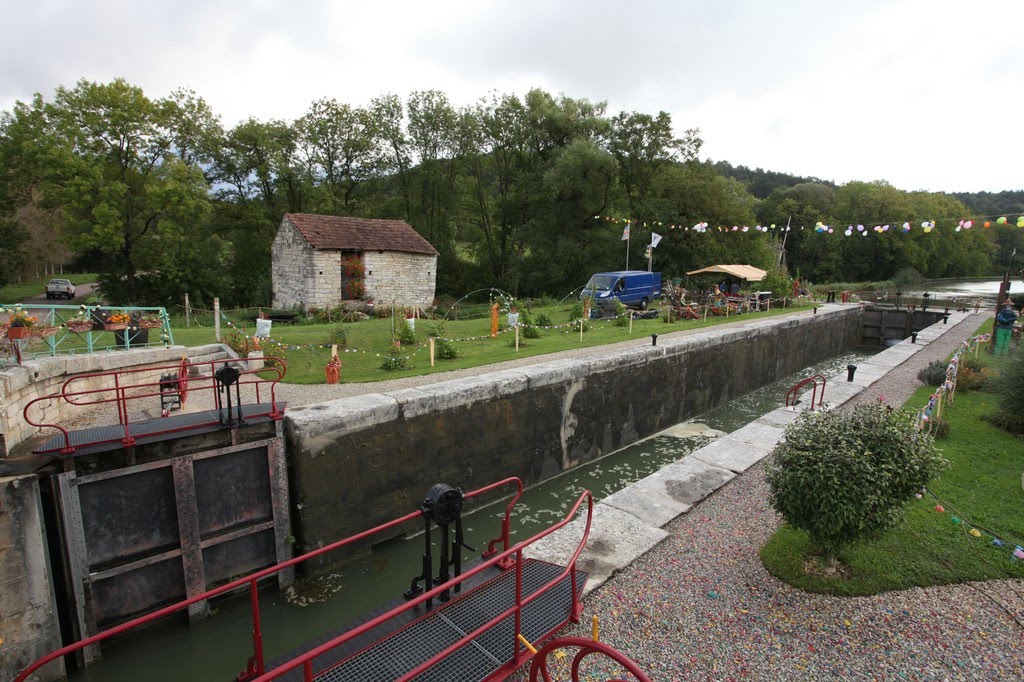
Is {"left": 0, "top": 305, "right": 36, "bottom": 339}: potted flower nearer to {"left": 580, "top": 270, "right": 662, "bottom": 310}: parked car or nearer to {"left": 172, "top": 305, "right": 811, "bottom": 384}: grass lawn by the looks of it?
{"left": 172, "top": 305, "right": 811, "bottom": 384}: grass lawn

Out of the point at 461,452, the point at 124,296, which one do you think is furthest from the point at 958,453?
the point at 124,296

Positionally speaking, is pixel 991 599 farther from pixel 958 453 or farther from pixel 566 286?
pixel 566 286

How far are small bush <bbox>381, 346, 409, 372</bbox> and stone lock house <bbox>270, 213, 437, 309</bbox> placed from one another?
10129 millimetres

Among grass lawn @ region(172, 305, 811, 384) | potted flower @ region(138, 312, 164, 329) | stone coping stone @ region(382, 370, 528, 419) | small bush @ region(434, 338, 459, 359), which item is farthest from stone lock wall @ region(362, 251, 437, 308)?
stone coping stone @ region(382, 370, 528, 419)

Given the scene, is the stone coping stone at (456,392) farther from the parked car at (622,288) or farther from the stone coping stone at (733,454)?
the parked car at (622,288)

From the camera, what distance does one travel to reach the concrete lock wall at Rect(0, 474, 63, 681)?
17.8ft

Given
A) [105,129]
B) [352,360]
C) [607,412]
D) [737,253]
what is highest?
[105,129]

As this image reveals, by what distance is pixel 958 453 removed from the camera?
9.01m

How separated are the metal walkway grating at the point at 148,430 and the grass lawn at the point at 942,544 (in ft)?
21.6

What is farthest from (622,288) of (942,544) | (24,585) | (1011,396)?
(24,585)

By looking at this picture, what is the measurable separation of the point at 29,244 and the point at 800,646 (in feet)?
143

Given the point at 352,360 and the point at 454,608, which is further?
the point at 352,360

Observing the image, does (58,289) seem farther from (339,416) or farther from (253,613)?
(253,613)

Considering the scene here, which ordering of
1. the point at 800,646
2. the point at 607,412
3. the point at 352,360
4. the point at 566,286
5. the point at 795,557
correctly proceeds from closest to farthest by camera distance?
the point at 800,646 < the point at 795,557 < the point at 607,412 < the point at 352,360 < the point at 566,286
